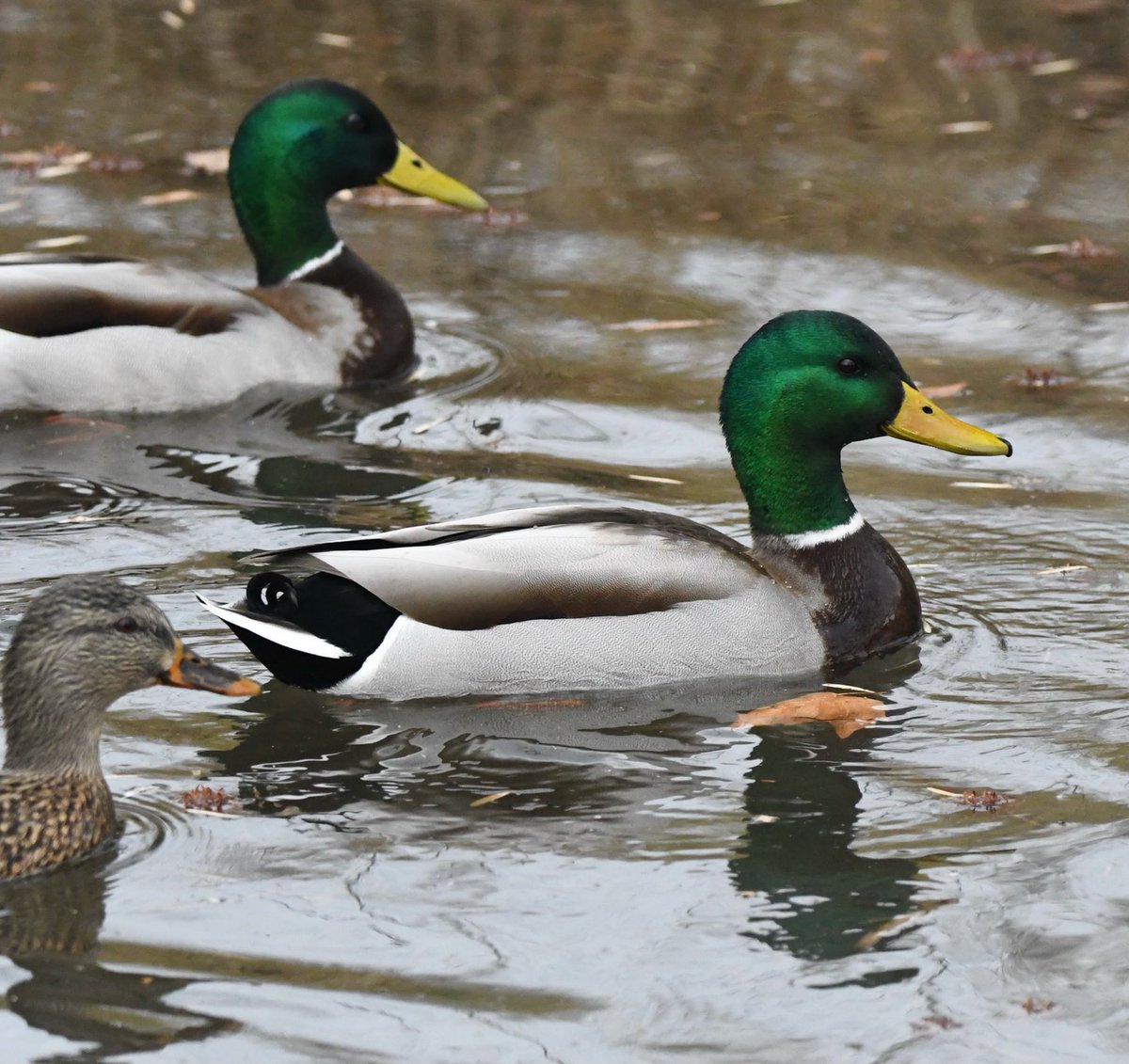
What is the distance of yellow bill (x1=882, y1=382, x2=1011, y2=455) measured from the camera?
6.78m

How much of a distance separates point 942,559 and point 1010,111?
6098mm

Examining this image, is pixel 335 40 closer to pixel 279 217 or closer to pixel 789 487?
pixel 279 217

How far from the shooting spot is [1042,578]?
702cm

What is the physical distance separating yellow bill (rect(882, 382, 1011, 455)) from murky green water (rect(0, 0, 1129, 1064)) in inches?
20.1

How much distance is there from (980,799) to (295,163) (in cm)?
535

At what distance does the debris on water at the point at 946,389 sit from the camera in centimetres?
884

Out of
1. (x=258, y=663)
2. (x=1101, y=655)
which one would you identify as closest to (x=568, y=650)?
(x=258, y=663)

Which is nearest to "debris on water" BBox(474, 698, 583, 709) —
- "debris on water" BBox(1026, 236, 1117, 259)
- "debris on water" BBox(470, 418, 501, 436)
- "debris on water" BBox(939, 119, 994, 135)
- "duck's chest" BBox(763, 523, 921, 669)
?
"duck's chest" BBox(763, 523, 921, 669)

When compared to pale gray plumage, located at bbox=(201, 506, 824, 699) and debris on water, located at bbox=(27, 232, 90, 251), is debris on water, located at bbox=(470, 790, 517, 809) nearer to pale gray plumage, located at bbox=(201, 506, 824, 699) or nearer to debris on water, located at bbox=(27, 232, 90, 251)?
pale gray plumage, located at bbox=(201, 506, 824, 699)

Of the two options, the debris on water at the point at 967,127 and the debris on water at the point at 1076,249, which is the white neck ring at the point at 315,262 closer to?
the debris on water at the point at 1076,249

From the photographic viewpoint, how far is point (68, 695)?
511cm

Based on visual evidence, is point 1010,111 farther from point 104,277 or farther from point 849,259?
point 104,277

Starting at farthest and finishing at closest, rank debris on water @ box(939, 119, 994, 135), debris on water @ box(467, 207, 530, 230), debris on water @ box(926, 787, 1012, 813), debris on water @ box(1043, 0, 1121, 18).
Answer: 1. debris on water @ box(1043, 0, 1121, 18)
2. debris on water @ box(939, 119, 994, 135)
3. debris on water @ box(467, 207, 530, 230)
4. debris on water @ box(926, 787, 1012, 813)

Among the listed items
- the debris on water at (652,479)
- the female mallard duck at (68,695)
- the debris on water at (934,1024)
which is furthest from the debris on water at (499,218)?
the debris on water at (934,1024)
